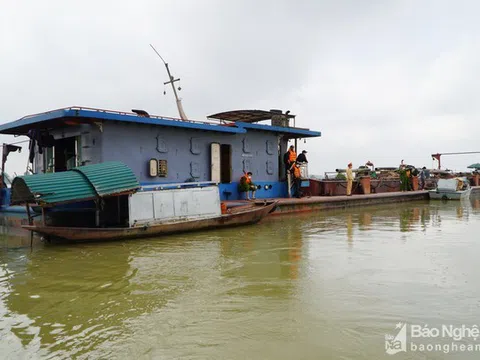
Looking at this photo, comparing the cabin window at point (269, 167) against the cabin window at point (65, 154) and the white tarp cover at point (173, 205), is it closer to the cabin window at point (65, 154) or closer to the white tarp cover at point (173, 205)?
the white tarp cover at point (173, 205)

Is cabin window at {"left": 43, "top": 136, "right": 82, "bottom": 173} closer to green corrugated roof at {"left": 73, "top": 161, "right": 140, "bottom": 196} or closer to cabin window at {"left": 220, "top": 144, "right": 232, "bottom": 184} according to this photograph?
green corrugated roof at {"left": 73, "top": 161, "right": 140, "bottom": 196}

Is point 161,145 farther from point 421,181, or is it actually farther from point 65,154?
point 421,181

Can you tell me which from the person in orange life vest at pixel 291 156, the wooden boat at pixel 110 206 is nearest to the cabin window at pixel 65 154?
the wooden boat at pixel 110 206

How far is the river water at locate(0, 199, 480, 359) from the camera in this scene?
12.4ft

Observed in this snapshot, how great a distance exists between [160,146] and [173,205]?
2.96 metres

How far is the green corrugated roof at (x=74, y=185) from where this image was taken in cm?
862

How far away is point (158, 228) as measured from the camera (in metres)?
10.3

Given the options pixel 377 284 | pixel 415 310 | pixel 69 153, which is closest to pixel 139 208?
pixel 69 153

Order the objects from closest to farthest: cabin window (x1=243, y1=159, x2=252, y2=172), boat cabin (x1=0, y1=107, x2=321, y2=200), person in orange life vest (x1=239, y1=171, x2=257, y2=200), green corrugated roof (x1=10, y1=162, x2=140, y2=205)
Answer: green corrugated roof (x1=10, y1=162, x2=140, y2=205) < boat cabin (x1=0, y1=107, x2=321, y2=200) < person in orange life vest (x1=239, y1=171, x2=257, y2=200) < cabin window (x1=243, y1=159, x2=252, y2=172)

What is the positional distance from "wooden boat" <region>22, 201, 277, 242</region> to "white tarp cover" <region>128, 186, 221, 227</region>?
6.8 inches

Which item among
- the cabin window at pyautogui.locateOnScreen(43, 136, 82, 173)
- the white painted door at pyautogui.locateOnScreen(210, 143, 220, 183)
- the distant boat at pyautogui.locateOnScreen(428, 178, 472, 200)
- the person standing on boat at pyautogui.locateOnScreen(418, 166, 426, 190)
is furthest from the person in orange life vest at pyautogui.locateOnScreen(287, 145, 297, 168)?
the person standing on boat at pyautogui.locateOnScreen(418, 166, 426, 190)

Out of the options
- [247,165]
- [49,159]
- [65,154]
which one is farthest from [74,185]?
[247,165]

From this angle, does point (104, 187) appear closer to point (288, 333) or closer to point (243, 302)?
point (243, 302)

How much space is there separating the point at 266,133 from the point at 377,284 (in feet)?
39.6
